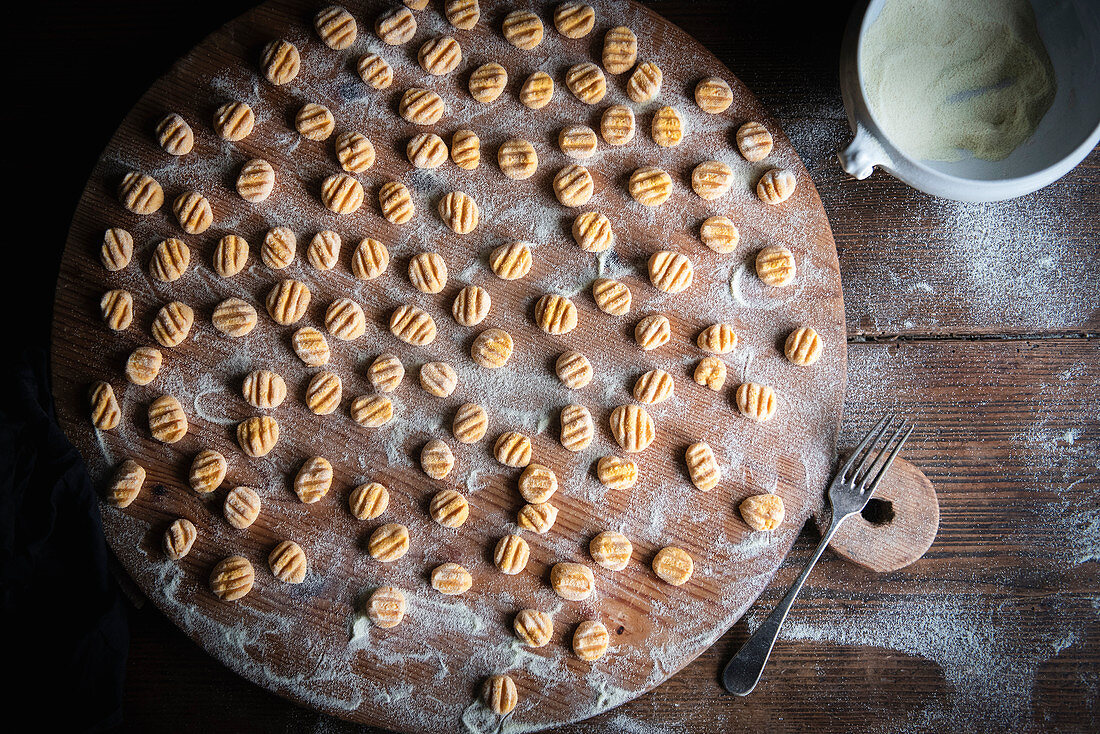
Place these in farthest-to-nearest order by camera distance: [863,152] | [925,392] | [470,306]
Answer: [925,392]
[470,306]
[863,152]

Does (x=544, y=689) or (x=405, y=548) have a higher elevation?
(x=405, y=548)

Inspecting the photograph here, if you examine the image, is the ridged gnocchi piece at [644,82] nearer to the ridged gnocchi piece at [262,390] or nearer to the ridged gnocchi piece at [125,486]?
the ridged gnocchi piece at [262,390]

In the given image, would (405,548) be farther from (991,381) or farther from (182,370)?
(991,381)

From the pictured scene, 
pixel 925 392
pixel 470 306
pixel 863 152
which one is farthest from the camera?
pixel 925 392

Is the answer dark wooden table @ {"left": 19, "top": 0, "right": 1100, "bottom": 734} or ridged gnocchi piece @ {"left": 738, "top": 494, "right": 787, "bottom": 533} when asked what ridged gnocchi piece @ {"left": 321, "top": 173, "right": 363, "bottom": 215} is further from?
ridged gnocchi piece @ {"left": 738, "top": 494, "right": 787, "bottom": 533}

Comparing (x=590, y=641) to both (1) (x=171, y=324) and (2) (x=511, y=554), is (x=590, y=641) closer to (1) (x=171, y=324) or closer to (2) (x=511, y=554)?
(2) (x=511, y=554)

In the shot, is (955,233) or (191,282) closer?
(191,282)

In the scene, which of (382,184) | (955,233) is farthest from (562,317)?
(955,233)

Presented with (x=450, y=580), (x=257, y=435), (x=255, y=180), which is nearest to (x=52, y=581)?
(x=257, y=435)
